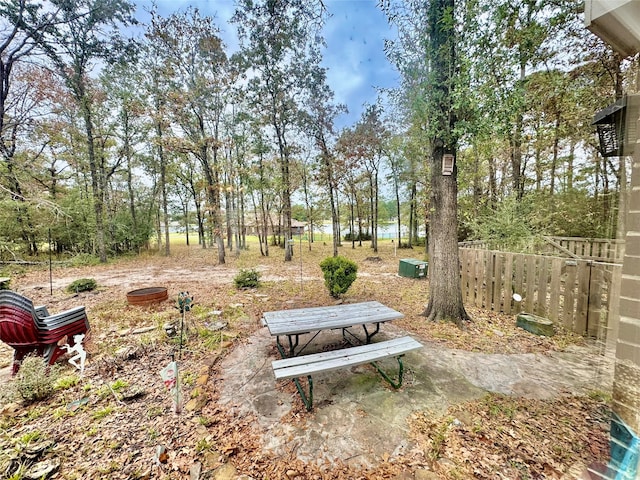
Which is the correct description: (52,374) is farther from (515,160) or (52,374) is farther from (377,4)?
(515,160)

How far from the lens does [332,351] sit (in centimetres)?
254

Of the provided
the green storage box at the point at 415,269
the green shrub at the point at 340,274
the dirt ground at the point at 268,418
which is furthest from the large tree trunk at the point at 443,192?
the green storage box at the point at 415,269

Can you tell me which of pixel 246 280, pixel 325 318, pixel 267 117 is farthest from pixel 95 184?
pixel 325 318

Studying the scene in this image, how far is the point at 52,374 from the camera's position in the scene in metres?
2.55

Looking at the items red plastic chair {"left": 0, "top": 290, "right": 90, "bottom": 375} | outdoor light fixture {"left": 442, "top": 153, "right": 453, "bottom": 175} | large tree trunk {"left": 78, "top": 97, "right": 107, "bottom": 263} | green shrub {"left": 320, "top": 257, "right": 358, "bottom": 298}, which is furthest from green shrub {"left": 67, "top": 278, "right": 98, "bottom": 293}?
outdoor light fixture {"left": 442, "top": 153, "right": 453, "bottom": 175}

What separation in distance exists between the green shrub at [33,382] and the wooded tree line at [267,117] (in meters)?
3.04

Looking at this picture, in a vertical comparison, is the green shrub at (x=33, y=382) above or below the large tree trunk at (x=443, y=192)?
below

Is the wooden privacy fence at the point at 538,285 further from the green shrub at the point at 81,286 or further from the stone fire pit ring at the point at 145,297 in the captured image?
the green shrub at the point at 81,286

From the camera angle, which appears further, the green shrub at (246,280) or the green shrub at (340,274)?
the green shrub at (246,280)

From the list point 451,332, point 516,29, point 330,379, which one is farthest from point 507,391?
point 516,29

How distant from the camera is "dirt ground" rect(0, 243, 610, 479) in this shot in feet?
5.33

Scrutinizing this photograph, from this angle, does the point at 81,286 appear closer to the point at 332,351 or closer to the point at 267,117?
the point at 332,351

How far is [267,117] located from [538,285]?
1153 centimetres

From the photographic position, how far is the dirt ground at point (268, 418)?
1.62 m
